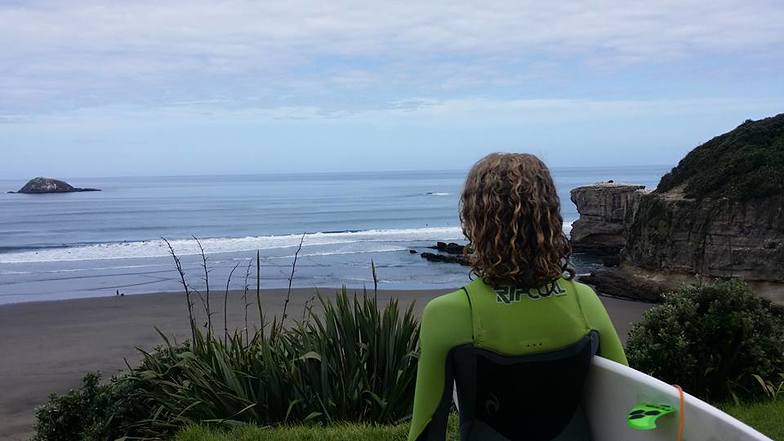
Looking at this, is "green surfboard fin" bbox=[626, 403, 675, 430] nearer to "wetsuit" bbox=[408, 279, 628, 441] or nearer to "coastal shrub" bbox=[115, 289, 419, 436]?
"wetsuit" bbox=[408, 279, 628, 441]

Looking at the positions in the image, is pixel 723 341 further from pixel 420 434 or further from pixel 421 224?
pixel 421 224

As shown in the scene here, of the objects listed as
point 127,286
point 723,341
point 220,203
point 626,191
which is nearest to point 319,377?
point 723,341

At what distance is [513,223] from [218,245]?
33712 mm

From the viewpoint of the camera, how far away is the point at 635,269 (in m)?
19.8

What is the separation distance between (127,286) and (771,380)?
18.8 meters

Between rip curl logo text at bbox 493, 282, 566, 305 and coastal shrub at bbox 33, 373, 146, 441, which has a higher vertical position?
rip curl logo text at bbox 493, 282, 566, 305

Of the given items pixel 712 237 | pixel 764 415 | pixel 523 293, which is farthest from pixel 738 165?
pixel 523 293

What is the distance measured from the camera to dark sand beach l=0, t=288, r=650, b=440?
10375 millimetres

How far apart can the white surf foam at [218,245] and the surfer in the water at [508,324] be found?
28.8 m

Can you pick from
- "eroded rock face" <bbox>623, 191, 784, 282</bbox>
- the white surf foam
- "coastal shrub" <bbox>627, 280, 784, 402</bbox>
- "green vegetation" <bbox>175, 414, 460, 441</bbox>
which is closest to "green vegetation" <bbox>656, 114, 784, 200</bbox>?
"eroded rock face" <bbox>623, 191, 784, 282</bbox>

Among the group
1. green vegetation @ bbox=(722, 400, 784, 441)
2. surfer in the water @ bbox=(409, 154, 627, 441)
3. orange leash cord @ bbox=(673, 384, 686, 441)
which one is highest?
surfer in the water @ bbox=(409, 154, 627, 441)

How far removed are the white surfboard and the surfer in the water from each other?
98 mm

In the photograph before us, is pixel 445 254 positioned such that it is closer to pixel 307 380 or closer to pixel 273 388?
pixel 307 380

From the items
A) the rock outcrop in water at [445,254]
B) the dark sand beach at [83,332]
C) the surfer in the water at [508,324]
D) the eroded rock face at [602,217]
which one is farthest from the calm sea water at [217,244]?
the surfer in the water at [508,324]
